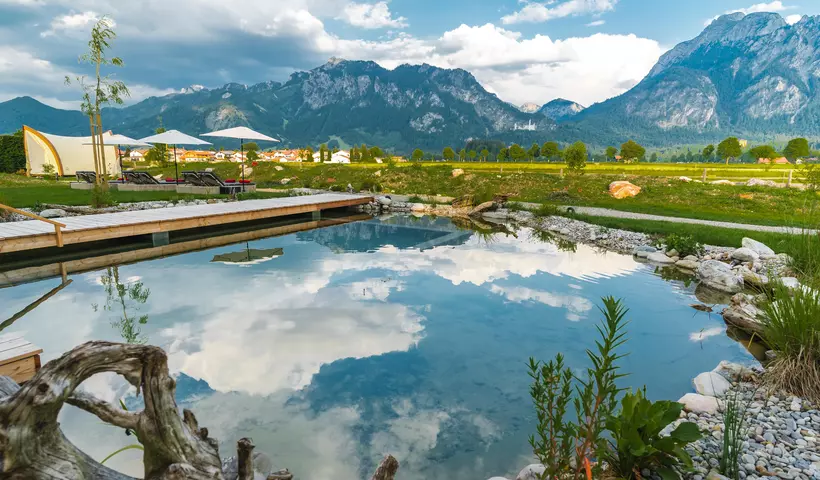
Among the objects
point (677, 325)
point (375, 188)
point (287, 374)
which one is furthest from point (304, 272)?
point (375, 188)

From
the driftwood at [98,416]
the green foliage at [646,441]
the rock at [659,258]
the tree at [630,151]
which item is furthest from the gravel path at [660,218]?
the tree at [630,151]

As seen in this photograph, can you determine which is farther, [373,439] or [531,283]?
[531,283]

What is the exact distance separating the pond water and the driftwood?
1.68 metres

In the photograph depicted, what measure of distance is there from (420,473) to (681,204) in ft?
69.2

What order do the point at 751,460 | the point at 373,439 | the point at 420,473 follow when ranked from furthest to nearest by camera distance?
the point at 373,439 < the point at 420,473 < the point at 751,460

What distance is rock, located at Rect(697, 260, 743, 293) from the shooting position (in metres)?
9.19

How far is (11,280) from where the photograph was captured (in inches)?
344

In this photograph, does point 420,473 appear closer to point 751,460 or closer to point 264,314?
point 751,460

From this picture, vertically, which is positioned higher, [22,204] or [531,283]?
[22,204]

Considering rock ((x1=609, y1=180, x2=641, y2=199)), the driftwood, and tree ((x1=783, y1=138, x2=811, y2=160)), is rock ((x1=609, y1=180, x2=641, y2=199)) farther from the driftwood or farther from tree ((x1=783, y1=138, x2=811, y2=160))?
tree ((x1=783, y1=138, x2=811, y2=160))

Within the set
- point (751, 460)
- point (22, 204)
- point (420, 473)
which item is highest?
point (22, 204)

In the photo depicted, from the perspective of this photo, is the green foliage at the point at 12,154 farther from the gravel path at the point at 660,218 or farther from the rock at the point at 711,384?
the rock at the point at 711,384

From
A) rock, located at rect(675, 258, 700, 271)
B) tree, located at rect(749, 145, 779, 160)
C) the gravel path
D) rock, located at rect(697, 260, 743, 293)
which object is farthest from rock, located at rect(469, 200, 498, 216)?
tree, located at rect(749, 145, 779, 160)

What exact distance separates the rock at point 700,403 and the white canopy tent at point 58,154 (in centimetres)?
4488
